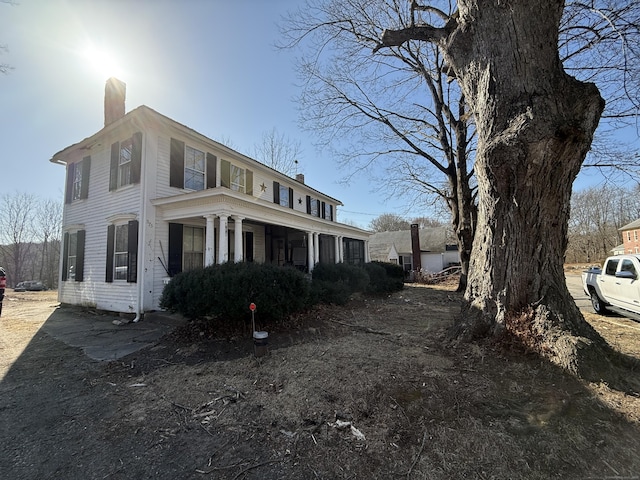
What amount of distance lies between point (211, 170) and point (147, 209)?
2697 mm

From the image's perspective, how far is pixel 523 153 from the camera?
392 centimetres

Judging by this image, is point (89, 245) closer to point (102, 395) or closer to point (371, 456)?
point (102, 395)

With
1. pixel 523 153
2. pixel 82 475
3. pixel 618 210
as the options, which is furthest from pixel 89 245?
pixel 618 210

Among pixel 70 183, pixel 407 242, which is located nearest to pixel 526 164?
pixel 70 183

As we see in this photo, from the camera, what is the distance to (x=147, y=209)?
27.6ft

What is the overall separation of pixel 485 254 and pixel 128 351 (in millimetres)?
6783

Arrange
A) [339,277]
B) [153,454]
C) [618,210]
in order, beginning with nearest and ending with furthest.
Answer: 1. [153,454]
2. [339,277]
3. [618,210]

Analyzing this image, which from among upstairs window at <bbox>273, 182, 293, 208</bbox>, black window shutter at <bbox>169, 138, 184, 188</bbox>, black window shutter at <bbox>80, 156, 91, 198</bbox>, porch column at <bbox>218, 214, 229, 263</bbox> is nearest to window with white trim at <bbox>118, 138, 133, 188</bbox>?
black window shutter at <bbox>169, 138, 184, 188</bbox>

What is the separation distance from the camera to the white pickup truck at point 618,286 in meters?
6.55

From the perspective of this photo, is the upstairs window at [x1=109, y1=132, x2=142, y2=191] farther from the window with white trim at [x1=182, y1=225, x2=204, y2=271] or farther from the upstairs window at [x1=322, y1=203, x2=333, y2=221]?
the upstairs window at [x1=322, y1=203, x2=333, y2=221]

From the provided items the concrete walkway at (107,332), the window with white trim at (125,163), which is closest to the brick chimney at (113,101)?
the window with white trim at (125,163)

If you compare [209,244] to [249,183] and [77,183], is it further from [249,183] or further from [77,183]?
[77,183]

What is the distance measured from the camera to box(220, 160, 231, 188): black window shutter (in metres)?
10.7

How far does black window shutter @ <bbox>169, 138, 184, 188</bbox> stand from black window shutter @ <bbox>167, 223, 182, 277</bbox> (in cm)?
135
